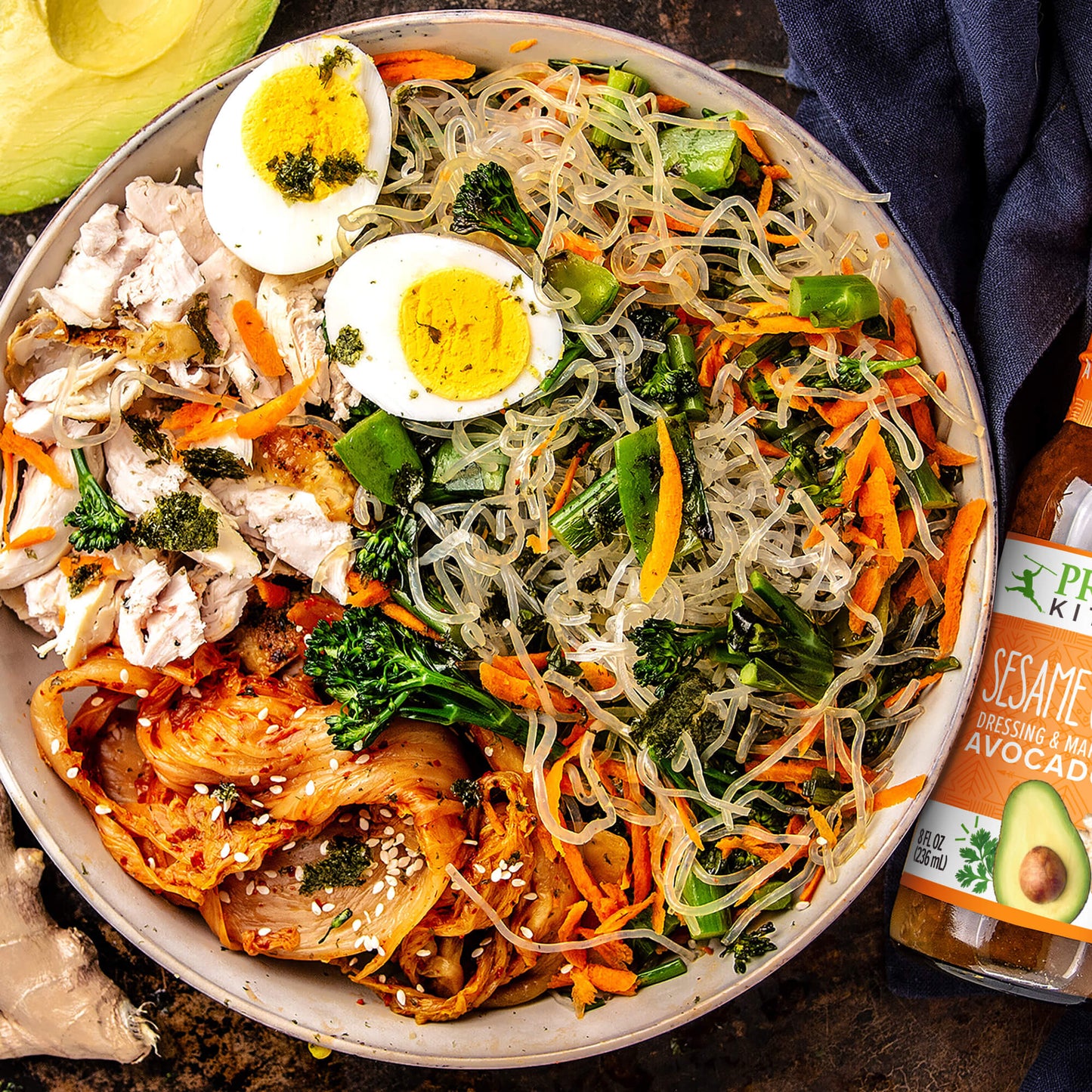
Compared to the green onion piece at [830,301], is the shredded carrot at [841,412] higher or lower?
lower

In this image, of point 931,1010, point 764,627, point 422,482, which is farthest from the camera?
point 931,1010

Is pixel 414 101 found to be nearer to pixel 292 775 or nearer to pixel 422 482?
pixel 422 482

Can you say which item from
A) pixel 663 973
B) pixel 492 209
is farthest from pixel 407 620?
pixel 663 973

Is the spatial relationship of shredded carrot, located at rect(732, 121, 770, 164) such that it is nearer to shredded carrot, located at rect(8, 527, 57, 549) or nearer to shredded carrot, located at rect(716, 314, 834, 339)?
shredded carrot, located at rect(716, 314, 834, 339)

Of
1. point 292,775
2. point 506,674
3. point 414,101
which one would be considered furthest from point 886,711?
point 414,101

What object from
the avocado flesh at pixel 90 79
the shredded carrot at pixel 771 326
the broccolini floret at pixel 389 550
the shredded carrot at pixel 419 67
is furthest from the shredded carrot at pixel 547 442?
the avocado flesh at pixel 90 79

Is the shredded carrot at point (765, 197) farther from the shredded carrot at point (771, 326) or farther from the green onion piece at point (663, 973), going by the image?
the green onion piece at point (663, 973)
